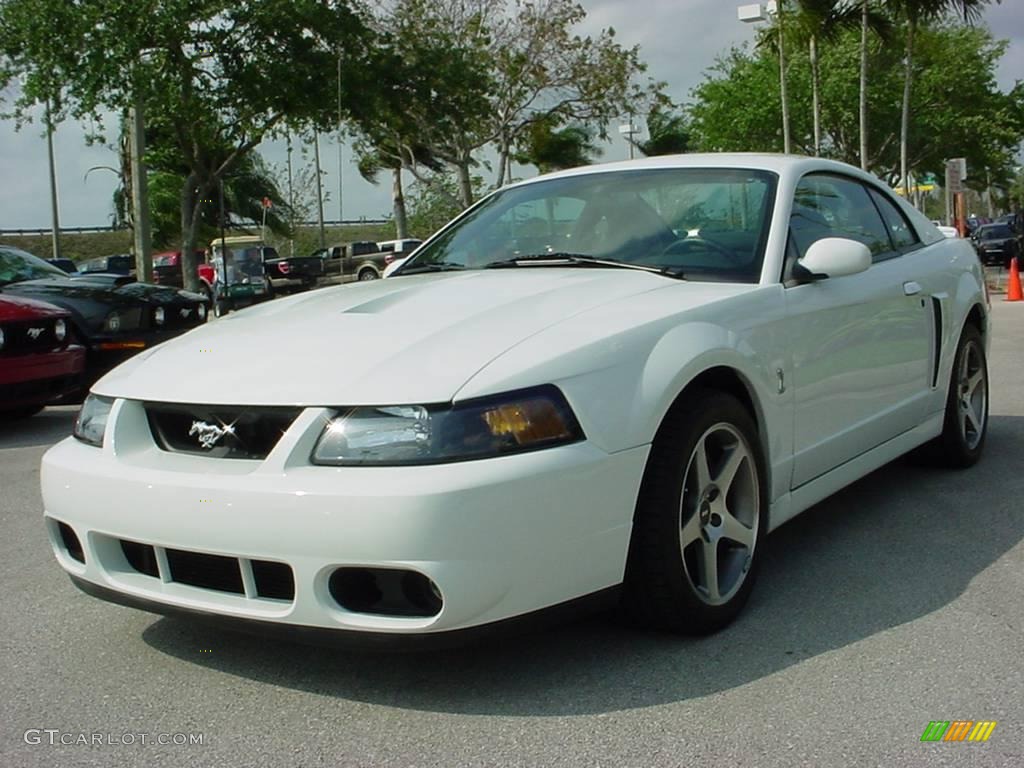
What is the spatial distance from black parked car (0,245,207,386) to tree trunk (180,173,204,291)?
13341mm

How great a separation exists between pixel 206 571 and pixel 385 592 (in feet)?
1.59

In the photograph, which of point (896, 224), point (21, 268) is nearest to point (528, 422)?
point (896, 224)

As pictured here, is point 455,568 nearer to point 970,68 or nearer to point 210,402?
point 210,402

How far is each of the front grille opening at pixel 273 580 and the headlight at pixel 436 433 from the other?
0.28m

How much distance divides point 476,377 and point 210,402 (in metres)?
0.68

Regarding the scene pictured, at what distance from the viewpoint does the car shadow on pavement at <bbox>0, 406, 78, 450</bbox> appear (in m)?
7.59

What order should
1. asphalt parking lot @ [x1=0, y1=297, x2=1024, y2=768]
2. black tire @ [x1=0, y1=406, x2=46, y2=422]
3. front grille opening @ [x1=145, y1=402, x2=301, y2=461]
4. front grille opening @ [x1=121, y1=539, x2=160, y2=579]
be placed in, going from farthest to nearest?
1. black tire @ [x1=0, y1=406, x2=46, y2=422]
2. front grille opening @ [x1=121, y1=539, x2=160, y2=579]
3. front grille opening @ [x1=145, y1=402, x2=301, y2=461]
4. asphalt parking lot @ [x1=0, y1=297, x2=1024, y2=768]

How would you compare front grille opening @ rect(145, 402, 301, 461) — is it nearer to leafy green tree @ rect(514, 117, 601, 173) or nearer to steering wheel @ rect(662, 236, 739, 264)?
steering wheel @ rect(662, 236, 739, 264)

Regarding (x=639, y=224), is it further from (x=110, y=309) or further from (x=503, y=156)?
(x=503, y=156)

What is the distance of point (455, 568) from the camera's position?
2650 mm

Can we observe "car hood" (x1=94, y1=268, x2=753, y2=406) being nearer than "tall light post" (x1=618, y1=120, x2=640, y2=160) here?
Yes

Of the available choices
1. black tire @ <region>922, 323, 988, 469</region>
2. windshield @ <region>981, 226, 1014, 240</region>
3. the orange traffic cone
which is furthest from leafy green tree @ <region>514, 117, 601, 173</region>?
black tire @ <region>922, 323, 988, 469</region>

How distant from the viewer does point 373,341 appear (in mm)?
3061

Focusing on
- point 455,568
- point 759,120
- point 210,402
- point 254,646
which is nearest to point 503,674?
point 455,568
